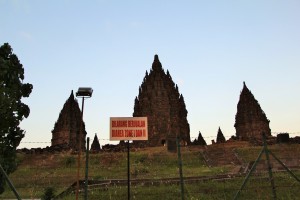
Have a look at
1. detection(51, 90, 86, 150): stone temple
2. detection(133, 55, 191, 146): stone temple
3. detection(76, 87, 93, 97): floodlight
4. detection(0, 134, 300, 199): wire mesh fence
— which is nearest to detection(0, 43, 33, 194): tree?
detection(0, 134, 300, 199): wire mesh fence

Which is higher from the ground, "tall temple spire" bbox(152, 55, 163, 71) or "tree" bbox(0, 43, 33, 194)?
"tall temple spire" bbox(152, 55, 163, 71)

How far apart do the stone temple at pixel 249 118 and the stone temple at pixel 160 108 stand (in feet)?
34.8

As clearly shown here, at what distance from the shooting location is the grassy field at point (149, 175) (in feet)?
40.7

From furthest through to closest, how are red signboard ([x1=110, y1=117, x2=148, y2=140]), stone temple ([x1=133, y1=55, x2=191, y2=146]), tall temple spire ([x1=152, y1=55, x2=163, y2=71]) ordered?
tall temple spire ([x1=152, y1=55, x2=163, y2=71]) → stone temple ([x1=133, y1=55, x2=191, y2=146]) → red signboard ([x1=110, y1=117, x2=148, y2=140])

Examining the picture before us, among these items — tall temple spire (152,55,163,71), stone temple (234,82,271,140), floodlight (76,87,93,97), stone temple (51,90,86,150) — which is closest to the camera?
floodlight (76,87,93,97)

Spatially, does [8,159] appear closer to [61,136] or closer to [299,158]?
[299,158]

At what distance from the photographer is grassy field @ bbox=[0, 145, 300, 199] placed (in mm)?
12414

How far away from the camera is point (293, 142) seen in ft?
110

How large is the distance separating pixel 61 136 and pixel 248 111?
1445 inches

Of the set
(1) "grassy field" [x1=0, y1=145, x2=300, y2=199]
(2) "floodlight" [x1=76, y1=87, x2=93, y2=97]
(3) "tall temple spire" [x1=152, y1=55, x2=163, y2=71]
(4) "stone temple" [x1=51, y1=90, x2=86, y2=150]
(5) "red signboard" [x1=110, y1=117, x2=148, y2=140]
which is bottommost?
(1) "grassy field" [x1=0, y1=145, x2=300, y2=199]

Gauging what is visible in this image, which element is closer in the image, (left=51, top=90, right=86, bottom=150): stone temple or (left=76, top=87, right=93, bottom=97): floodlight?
(left=76, top=87, right=93, bottom=97): floodlight

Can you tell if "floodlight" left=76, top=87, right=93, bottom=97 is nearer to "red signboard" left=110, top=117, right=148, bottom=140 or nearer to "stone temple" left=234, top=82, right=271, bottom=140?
"red signboard" left=110, top=117, right=148, bottom=140

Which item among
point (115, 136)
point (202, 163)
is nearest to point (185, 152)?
point (202, 163)

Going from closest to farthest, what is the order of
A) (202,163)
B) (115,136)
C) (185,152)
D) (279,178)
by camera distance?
(115,136), (279,178), (202,163), (185,152)
